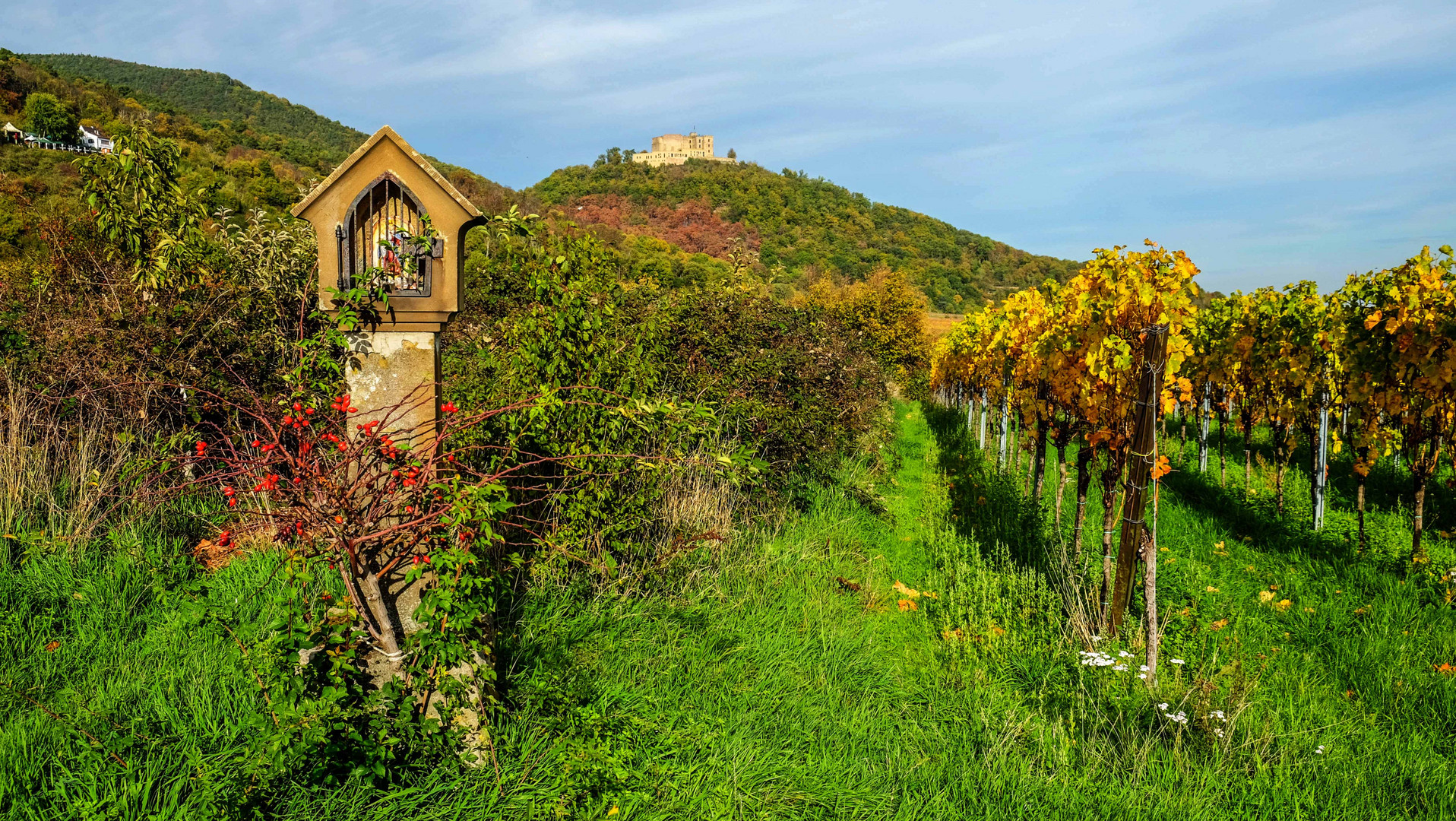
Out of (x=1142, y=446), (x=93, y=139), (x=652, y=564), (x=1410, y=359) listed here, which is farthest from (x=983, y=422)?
(x=93, y=139)

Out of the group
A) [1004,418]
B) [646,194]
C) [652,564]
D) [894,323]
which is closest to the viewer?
[652,564]

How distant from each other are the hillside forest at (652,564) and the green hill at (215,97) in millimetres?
50017

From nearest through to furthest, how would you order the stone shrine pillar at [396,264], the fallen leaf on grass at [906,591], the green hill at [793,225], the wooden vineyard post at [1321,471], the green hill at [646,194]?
the stone shrine pillar at [396,264] < the fallen leaf on grass at [906,591] < the wooden vineyard post at [1321,471] < the green hill at [646,194] < the green hill at [793,225]

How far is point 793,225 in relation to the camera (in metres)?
67.0

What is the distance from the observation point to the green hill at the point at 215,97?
5200cm

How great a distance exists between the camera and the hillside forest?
2598mm

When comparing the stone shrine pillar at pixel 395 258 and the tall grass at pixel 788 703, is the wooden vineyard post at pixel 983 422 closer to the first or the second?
the tall grass at pixel 788 703

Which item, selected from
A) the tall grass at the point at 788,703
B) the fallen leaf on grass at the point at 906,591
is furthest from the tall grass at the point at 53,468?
the fallen leaf on grass at the point at 906,591

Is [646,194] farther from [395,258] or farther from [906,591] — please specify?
[395,258]

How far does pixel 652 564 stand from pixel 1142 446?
10.4 feet

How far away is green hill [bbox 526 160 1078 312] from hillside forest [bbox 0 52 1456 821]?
45.5m

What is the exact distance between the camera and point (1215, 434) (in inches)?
527

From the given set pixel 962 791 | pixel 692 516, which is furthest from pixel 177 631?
pixel 962 791

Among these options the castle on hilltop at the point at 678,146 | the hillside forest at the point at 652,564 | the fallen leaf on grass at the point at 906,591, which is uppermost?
the castle on hilltop at the point at 678,146
